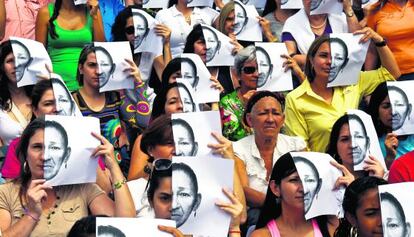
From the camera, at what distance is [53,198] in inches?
241

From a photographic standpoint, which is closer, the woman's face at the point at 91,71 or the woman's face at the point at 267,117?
the woman's face at the point at 267,117

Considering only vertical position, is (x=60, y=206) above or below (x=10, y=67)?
below

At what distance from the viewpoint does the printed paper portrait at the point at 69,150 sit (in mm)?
5938

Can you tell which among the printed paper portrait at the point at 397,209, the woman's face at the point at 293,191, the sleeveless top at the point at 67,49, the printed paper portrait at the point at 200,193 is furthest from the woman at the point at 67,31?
the printed paper portrait at the point at 397,209

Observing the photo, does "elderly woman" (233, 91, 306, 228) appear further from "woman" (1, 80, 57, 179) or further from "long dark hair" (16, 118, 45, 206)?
"long dark hair" (16, 118, 45, 206)

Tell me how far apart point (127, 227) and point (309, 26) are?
4445 millimetres

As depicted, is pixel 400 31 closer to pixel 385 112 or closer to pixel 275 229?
pixel 385 112

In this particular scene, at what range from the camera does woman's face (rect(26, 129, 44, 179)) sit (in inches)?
235

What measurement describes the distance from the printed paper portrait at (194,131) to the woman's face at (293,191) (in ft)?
1.76

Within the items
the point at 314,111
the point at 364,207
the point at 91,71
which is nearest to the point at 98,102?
the point at 91,71

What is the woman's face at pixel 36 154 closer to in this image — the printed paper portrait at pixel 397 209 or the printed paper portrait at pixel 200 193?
the printed paper portrait at pixel 200 193

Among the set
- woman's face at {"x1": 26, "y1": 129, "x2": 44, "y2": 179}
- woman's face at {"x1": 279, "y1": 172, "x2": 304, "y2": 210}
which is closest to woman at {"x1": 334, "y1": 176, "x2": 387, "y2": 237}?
woman's face at {"x1": 279, "y1": 172, "x2": 304, "y2": 210}

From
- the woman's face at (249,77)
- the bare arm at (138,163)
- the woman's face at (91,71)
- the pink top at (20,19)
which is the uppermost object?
the pink top at (20,19)

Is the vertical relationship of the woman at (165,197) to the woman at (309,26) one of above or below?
below
